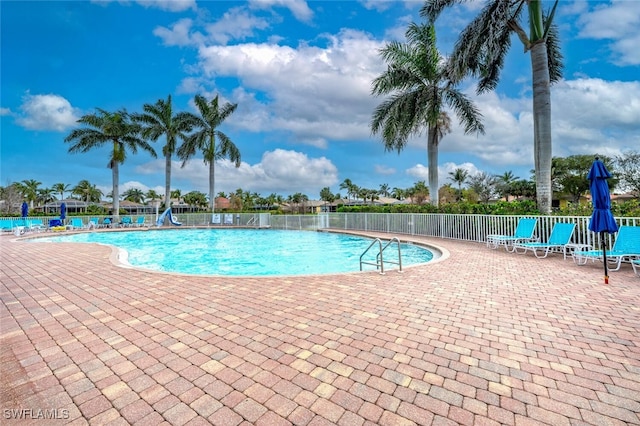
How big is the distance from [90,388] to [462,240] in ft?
39.8

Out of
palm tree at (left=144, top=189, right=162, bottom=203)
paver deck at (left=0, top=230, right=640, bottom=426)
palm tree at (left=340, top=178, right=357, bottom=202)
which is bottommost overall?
paver deck at (left=0, top=230, right=640, bottom=426)

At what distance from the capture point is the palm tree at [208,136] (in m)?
27.2

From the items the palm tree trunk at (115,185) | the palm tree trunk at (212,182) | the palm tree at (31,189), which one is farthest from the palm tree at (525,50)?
the palm tree at (31,189)

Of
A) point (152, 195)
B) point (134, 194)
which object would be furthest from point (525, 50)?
point (134, 194)

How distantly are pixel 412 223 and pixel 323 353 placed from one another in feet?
43.0

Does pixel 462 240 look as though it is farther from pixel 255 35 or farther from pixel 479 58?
pixel 255 35

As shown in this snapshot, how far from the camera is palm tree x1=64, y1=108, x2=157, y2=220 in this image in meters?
25.5

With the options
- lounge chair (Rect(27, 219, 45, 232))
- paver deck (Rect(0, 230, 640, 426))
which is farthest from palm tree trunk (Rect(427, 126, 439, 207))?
lounge chair (Rect(27, 219, 45, 232))

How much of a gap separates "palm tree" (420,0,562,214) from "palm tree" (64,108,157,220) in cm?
2499

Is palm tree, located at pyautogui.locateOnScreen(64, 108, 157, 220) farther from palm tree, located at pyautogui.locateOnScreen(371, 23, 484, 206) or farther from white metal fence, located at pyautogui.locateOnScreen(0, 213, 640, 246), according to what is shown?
palm tree, located at pyautogui.locateOnScreen(371, 23, 484, 206)

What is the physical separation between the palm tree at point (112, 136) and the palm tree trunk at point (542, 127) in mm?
28133

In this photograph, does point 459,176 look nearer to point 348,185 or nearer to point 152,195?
point 348,185

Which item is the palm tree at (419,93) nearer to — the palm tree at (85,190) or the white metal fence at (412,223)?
the white metal fence at (412,223)

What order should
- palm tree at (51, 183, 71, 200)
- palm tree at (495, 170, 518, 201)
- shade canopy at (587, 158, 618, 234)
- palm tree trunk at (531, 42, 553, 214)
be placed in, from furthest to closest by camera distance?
1. palm tree at (51, 183, 71, 200)
2. palm tree at (495, 170, 518, 201)
3. palm tree trunk at (531, 42, 553, 214)
4. shade canopy at (587, 158, 618, 234)
